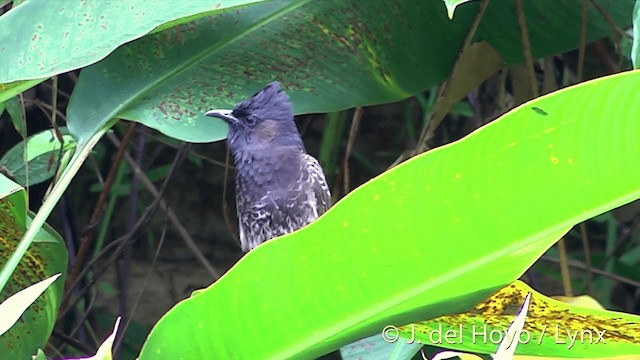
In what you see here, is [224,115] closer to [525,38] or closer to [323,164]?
[525,38]

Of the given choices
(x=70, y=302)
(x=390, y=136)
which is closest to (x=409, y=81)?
(x=70, y=302)

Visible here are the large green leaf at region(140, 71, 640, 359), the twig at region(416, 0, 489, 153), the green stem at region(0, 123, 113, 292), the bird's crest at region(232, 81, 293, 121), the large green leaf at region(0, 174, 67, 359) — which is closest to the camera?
the large green leaf at region(140, 71, 640, 359)

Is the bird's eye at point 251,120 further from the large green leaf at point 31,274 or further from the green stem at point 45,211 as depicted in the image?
the large green leaf at point 31,274

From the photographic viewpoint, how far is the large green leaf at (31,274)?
1.42 metres

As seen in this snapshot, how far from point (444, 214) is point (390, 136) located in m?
2.44

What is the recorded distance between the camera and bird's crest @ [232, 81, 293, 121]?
1.70 m

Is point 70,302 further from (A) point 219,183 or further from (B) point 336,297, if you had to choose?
(B) point 336,297

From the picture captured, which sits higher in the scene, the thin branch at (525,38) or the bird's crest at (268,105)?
the thin branch at (525,38)

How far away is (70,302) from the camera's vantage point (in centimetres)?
233

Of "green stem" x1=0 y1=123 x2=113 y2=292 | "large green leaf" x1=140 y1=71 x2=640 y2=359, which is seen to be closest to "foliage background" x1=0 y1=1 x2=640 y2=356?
"green stem" x1=0 y1=123 x2=113 y2=292

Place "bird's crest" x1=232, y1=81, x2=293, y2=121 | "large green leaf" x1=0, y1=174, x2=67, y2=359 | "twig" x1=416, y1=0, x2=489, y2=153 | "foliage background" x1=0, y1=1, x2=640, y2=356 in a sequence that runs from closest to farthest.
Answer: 1. "large green leaf" x1=0, y1=174, x2=67, y2=359
2. "bird's crest" x1=232, y1=81, x2=293, y2=121
3. "twig" x1=416, y1=0, x2=489, y2=153
4. "foliage background" x1=0, y1=1, x2=640, y2=356

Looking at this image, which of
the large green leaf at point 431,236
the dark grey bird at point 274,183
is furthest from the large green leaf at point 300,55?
the large green leaf at point 431,236

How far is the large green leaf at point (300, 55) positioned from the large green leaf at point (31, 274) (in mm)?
176

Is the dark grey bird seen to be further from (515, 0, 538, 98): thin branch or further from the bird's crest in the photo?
(515, 0, 538, 98): thin branch
